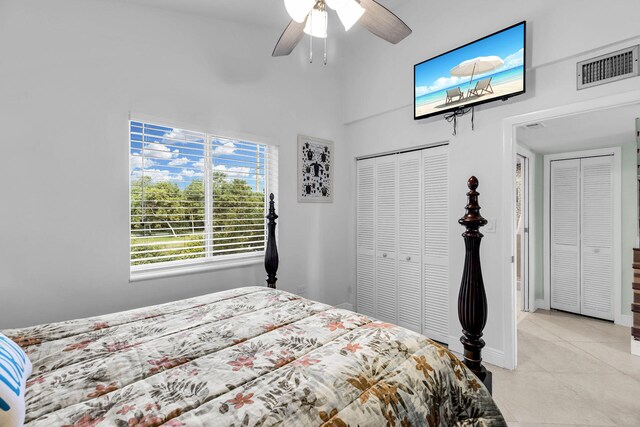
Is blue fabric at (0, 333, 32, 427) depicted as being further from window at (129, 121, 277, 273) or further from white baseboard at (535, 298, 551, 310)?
white baseboard at (535, 298, 551, 310)

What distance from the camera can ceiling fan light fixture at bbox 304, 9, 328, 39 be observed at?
1628 millimetres

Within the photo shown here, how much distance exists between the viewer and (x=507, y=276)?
255 centimetres

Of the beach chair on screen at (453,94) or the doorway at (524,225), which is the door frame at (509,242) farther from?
the doorway at (524,225)

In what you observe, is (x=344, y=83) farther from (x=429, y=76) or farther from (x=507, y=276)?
(x=507, y=276)

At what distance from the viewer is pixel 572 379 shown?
2.38 metres

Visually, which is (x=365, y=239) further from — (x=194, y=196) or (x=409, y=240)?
(x=194, y=196)

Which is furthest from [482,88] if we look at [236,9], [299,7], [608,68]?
[236,9]

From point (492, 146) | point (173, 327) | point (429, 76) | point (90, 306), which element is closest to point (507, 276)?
point (492, 146)

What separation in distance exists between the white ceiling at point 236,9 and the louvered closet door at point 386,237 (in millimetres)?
1698

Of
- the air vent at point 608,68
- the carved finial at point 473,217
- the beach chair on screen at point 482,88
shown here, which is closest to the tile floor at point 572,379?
the carved finial at point 473,217

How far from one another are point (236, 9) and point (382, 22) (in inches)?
65.2

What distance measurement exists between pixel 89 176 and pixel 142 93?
744 millimetres

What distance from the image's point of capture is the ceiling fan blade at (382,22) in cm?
157

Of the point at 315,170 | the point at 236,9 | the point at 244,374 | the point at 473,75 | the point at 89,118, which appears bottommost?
the point at 244,374
